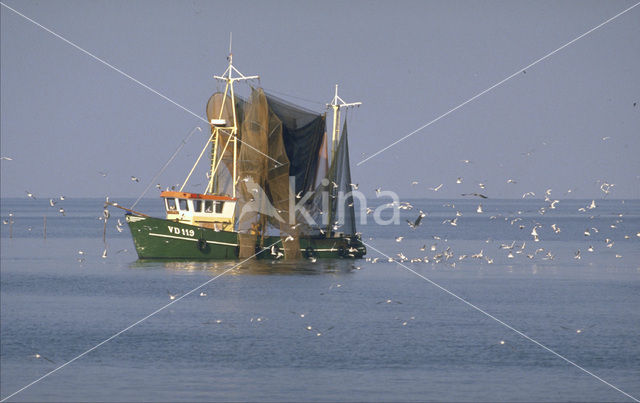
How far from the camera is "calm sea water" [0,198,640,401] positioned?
29.1 metres

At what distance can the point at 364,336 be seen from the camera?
38781 millimetres

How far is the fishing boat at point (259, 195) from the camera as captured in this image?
65.1 meters

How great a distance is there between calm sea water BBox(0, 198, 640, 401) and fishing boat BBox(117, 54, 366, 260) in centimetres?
199

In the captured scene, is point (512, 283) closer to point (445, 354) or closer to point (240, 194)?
point (240, 194)

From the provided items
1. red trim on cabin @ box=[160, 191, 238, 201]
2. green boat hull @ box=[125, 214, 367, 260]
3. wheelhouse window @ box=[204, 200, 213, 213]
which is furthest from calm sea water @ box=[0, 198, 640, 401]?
red trim on cabin @ box=[160, 191, 238, 201]

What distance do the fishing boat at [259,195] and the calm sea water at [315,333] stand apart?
1.99 metres

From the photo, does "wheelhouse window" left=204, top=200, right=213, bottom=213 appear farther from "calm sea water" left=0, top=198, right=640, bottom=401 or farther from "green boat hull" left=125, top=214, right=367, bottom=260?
"calm sea water" left=0, top=198, right=640, bottom=401

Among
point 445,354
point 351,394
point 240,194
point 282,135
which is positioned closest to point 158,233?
point 240,194

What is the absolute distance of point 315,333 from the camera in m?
39.6

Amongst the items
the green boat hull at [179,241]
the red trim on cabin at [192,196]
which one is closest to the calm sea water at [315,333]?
the green boat hull at [179,241]

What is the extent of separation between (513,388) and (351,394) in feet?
16.8

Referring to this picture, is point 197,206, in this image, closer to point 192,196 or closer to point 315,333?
point 192,196

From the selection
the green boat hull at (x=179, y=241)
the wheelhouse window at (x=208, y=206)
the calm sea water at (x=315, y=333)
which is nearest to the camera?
the calm sea water at (x=315, y=333)

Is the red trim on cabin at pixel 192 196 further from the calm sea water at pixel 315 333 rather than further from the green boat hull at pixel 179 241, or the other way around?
the calm sea water at pixel 315 333
